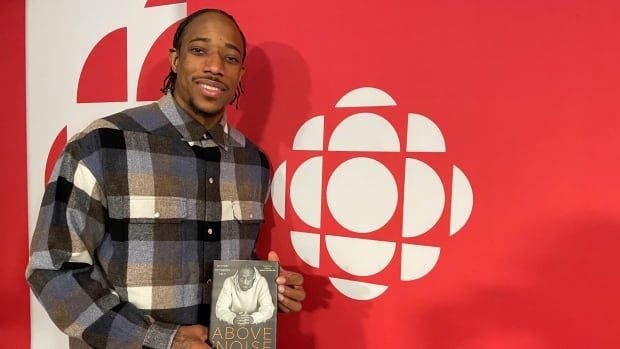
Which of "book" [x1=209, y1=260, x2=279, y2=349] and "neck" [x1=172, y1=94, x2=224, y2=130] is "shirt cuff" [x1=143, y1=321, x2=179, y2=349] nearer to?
"book" [x1=209, y1=260, x2=279, y2=349]

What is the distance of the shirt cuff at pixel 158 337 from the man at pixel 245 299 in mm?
114

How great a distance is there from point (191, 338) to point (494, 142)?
866 mm

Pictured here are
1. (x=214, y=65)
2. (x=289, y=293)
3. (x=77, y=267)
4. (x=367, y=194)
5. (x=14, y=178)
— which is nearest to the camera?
(x=77, y=267)

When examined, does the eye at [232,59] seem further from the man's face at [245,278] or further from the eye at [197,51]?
the man's face at [245,278]

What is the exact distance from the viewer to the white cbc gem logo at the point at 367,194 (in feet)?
4.25

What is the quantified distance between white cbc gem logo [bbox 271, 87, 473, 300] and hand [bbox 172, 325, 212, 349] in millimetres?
443

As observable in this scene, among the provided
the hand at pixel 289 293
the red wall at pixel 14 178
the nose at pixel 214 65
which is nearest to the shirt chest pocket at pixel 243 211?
the hand at pixel 289 293

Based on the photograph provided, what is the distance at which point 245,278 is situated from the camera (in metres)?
1.16

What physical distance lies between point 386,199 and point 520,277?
39 centimetres

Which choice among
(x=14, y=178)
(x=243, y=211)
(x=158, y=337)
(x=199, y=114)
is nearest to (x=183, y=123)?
(x=199, y=114)

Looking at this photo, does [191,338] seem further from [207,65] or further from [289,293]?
[207,65]

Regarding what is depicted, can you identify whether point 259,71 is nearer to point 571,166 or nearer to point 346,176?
point 346,176

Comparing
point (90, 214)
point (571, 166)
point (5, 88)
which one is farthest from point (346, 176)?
point (5, 88)

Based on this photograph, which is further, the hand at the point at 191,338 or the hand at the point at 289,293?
the hand at the point at 289,293
